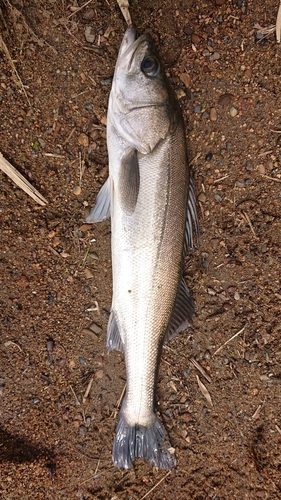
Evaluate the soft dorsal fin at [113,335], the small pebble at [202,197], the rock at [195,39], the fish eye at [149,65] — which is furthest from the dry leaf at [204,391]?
the rock at [195,39]

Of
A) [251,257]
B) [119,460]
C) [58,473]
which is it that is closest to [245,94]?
[251,257]

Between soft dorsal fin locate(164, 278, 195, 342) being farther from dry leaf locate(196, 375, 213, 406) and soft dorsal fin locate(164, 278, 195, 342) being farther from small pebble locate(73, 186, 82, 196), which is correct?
small pebble locate(73, 186, 82, 196)

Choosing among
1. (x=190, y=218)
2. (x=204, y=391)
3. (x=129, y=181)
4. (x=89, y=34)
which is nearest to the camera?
(x=129, y=181)

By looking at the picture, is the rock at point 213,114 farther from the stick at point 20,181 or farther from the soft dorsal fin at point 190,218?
the stick at point 20,181

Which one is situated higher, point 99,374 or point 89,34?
point 89,34

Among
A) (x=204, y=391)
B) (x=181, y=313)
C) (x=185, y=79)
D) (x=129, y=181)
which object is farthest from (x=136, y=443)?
(x=185, y=79)

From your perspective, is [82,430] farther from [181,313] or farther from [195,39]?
[195,39]

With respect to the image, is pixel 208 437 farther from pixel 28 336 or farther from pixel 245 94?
pixel 245 94
